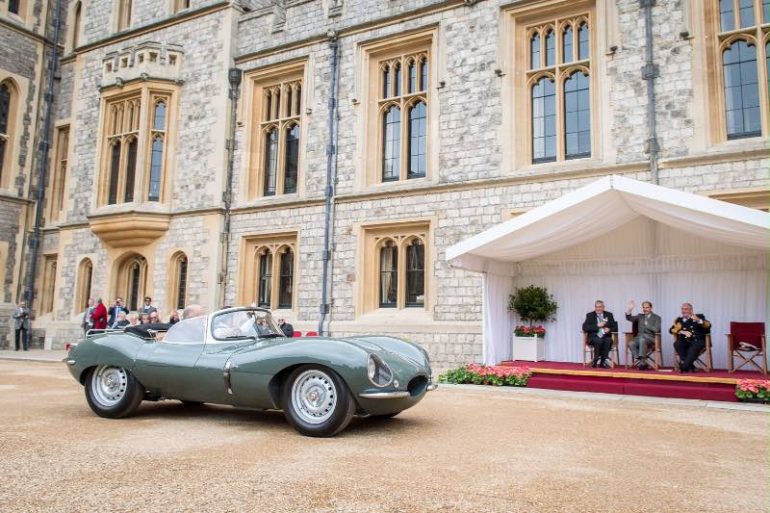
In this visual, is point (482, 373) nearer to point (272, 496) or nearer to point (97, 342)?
point (97, 342)

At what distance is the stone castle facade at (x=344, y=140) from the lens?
36.4 feet

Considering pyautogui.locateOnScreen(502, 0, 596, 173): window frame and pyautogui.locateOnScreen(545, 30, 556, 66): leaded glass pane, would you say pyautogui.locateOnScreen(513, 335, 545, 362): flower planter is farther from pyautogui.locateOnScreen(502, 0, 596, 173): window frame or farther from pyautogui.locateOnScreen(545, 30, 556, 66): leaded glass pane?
pyautogui.locateOnScreen(545, 30, 556, 66): leaded glass pane

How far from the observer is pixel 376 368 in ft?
17.0

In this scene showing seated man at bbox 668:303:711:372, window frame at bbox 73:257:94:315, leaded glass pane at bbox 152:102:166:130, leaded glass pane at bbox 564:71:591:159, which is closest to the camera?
seated man at bbox 668:303:711:372

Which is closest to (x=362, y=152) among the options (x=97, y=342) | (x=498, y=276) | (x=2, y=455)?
(x=498, y=276)

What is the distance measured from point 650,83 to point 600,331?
188 inches

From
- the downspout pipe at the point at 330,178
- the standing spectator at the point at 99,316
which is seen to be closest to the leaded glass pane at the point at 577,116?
A: the downspout pipe at the point at 330,178

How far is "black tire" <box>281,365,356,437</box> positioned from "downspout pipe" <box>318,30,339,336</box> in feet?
27.7

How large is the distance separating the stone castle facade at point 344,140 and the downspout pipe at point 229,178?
6 centimetres

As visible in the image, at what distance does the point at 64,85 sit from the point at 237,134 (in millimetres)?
→ 9095

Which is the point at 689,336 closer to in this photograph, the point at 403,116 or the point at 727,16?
the point at 727,16

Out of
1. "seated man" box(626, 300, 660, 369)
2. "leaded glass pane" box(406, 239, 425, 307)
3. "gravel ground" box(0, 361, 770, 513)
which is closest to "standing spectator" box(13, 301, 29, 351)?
"leaded glass pane" box(406, 239, 425, 307)

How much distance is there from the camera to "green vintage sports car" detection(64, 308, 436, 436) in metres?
5.11

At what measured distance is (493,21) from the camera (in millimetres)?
12977
